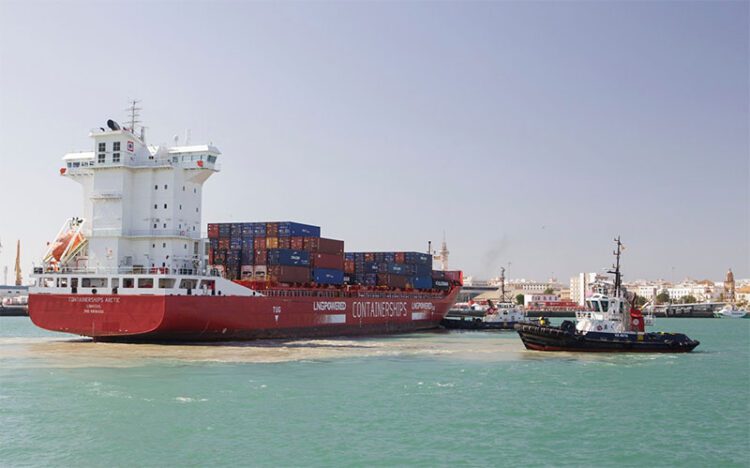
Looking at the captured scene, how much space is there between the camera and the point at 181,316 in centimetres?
3528

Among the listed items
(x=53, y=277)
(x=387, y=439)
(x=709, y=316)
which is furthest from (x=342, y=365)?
(x=709, y=316)

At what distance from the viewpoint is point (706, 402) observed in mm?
22297

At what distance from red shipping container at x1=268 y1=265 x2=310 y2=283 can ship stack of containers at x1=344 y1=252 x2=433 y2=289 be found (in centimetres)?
1180

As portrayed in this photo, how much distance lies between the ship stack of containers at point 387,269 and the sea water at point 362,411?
2547 cm

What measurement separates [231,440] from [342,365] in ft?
43.4

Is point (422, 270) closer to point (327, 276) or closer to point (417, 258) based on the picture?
point (417, 258)

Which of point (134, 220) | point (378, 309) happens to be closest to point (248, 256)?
point (134, 220)

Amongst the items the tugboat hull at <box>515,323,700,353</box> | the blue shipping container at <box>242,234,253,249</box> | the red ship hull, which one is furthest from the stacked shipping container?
the tugboat hull at <box>515,323,700,353</box>

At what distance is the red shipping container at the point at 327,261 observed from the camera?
1859 inches

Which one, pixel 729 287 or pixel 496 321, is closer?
pixel 496 321

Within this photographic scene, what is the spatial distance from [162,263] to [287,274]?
844cm

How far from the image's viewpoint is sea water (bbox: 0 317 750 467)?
50.3ft

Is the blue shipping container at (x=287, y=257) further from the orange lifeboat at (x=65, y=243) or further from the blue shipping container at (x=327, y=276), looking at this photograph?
the orange lifeboat at (x=65, y=243)

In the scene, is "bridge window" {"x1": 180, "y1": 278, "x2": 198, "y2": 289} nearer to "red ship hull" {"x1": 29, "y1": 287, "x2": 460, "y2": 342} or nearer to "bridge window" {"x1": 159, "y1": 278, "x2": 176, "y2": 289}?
"bridge window" {"x1": 159, "y1": 278, "x2": 176, "y2": 289}
